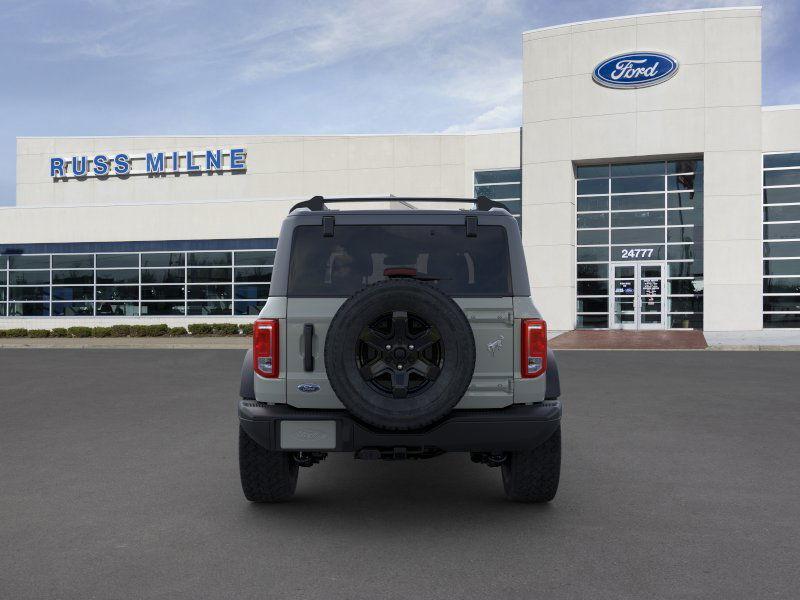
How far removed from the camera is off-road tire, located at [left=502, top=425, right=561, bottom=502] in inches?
200

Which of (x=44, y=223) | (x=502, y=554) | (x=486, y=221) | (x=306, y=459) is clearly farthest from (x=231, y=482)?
(x=44, y=223)

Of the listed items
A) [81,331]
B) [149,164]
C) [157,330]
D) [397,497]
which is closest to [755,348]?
[397,497]

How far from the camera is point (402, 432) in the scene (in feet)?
14.9

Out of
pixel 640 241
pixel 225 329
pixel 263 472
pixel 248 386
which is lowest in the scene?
pixel 263 472

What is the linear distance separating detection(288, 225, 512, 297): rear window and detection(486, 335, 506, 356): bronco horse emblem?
33 centimetres

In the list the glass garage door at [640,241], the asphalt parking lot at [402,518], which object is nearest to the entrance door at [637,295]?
the glass garage door at [640,241]

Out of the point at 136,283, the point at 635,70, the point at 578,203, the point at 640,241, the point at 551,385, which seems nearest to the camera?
the point at 551,385

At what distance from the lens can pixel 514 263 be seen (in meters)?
4.86

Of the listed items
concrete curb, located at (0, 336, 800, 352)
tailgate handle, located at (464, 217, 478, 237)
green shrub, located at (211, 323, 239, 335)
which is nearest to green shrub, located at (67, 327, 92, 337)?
concrete curb, located at (0, 336, 800, 352)

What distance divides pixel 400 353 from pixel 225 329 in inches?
1005

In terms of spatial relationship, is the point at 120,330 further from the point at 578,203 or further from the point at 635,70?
the point at 635,70

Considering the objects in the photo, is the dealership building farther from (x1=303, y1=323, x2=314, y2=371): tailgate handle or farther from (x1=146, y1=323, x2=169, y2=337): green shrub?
(x1=303, y1=323, x2=314, y2=371): tailgate handle

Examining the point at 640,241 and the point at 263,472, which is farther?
the point at 640,241

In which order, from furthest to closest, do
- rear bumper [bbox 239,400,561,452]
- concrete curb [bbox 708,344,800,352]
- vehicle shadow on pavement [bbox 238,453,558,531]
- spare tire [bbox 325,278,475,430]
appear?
concrete curb [bbox 708,344,800,352] → vehicle shadow on pavement [bbox 238,453,558,531] → rear bumper [bbox 239,400,561,452] → spare tire [bbox 325,278,475,430]
